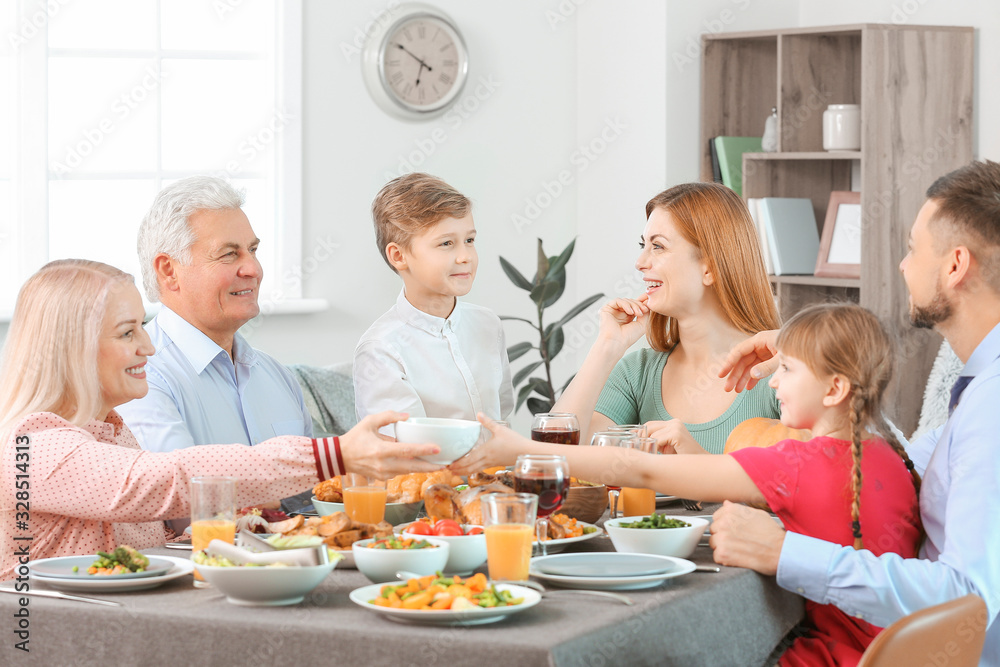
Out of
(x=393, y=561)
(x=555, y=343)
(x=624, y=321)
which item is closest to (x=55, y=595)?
(x=393, y=561)

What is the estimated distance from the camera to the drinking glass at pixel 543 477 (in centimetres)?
166

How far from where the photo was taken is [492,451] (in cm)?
186

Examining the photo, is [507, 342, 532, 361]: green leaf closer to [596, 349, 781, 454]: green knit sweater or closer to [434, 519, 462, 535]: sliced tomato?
[596, 349, 781, 454]: green knit sweater

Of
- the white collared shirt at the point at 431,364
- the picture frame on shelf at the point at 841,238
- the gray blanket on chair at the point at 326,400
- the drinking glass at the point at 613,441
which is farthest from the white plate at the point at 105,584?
the picture frame on shelf at the point at 841,238

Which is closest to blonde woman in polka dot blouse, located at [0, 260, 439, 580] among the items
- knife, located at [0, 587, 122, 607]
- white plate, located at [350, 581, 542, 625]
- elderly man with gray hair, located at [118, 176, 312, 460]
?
knife, located at [0, 587, 122, 607]

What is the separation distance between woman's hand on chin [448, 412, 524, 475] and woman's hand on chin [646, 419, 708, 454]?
440 millimetres

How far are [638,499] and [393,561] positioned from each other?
58 cm

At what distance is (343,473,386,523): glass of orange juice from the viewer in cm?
173

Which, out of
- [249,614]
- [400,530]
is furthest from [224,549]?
[400,530]

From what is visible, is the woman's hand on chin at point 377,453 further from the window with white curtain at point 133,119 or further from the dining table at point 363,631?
the window with white curtain at point 133,119

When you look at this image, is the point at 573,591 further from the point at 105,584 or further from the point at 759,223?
the point at 759,223

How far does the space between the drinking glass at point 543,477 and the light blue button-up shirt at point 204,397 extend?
36.3 inches

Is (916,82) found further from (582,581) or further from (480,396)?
(582,581)

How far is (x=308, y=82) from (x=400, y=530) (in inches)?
127
